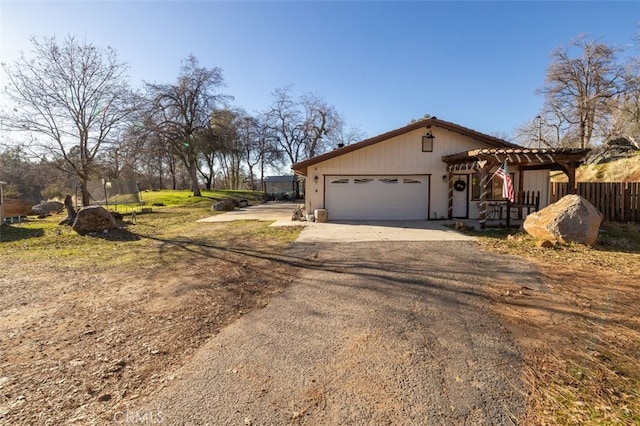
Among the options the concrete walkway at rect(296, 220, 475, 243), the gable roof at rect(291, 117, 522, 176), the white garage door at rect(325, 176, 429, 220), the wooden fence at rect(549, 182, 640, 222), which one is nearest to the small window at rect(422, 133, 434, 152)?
the gable roof at rect(291, 117, 522, 176)

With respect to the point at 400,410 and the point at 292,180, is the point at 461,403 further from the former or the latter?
the point at 292,180

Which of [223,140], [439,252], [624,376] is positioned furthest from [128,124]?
[624,376]

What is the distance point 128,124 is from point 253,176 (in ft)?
104

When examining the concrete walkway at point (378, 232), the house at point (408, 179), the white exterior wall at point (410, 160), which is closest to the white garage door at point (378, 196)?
the house at point (408, 179)

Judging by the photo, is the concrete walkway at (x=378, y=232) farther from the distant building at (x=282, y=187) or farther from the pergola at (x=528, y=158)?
the distant building at (x=282, y=187)

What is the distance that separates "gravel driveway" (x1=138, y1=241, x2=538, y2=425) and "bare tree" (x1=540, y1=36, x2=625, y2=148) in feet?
92.9

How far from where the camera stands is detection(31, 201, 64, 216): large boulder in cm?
1810

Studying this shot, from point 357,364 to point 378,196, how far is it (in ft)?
36.1

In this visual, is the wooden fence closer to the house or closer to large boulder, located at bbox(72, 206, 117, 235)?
the house

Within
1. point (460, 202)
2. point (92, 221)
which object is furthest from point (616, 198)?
point (92, 221)

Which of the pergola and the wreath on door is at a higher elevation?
the pergola

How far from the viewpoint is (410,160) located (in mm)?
13133

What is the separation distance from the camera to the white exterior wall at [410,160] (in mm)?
13125

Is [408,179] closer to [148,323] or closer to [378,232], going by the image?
[378,232]
